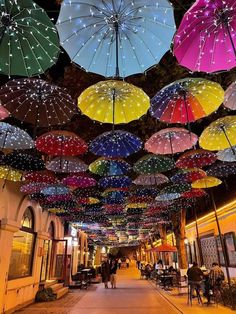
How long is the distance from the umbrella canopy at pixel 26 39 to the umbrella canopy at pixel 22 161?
3.96 m

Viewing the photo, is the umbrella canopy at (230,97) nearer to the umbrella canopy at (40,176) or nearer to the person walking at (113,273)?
the umbrella canopy at (40,176)

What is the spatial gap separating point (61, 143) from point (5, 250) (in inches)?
234

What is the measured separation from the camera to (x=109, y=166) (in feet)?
29.7

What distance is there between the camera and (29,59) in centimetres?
421

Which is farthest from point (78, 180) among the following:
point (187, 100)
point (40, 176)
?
point (187, 100)

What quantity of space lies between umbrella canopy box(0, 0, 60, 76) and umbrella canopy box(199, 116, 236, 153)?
429 cm

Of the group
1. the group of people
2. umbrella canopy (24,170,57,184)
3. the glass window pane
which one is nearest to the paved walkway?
the group of people

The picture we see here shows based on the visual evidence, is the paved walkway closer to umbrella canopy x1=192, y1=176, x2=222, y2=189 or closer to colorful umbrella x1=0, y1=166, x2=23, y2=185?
umbrella canopy x1=192, y1=176, x2=222, y2=189

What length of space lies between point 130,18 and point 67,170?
5597 mm

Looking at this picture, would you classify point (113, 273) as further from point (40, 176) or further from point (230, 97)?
point (230, 97)

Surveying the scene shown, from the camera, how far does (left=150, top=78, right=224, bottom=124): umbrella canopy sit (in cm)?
508

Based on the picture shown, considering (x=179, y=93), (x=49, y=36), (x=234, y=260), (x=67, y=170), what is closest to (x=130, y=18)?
(x=49, y=36)

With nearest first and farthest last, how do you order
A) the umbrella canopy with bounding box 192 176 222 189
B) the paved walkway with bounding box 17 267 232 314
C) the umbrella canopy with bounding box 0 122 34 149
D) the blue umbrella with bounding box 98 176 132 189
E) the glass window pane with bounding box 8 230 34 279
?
the umbrella canopy with bounding box 0 122 34 149
the blue umbrella with bounding box 98 176 132 189
the umbrella canopy with bounding box 192 176 222 189
the paved walkway with bounding box 17 267 232 314
the glass window pane with bounding box 8 230 34 279

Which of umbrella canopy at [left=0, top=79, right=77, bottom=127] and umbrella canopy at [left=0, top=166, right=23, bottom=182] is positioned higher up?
umbrella canopy at [left=0, top=79, right=77, bottom=127]
